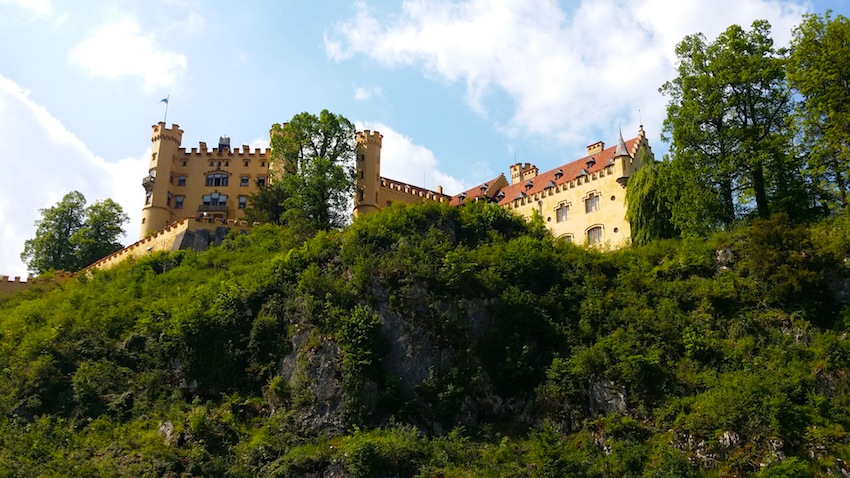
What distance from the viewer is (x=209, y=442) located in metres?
32.5

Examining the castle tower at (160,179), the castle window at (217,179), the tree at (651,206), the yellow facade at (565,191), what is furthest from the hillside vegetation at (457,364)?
the castle window at (217,179)

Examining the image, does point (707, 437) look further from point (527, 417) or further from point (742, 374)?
point (527, 417)

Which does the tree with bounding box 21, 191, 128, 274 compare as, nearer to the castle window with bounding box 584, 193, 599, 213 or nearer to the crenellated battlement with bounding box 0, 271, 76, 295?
the crenellated battlement with bounding box 0, 271, 76, 295

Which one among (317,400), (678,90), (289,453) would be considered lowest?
(289,453)

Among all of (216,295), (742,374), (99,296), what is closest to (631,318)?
(742,374)

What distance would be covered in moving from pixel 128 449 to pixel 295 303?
9486 millimetres

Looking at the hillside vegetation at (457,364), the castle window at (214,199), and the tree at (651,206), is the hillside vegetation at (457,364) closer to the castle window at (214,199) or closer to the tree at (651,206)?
the tree at (651,206)

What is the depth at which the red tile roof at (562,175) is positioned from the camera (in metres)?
57.4

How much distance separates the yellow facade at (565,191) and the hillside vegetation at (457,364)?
8092 millimetres

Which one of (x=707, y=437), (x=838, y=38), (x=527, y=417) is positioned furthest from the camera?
(x=838, y=38)

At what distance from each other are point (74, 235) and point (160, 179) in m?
7.82

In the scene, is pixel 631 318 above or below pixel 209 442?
above

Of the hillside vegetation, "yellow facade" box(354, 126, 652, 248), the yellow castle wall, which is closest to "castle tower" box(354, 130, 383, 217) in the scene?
"yellow facade" box(354, 126, 652, 248)

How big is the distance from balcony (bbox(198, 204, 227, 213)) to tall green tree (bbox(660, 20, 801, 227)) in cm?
3500
